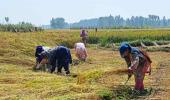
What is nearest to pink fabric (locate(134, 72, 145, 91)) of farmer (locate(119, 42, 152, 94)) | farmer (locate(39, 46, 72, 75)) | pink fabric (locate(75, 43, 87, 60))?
farmer (locate(119, 42, 152, 94))

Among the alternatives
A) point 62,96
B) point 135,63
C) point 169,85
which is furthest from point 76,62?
point 62,96

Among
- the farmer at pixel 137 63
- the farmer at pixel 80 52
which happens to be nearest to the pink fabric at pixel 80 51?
the farmer at pixel 80 52

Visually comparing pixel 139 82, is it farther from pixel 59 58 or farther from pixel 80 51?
pixel 80 51

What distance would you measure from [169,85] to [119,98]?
290 cm

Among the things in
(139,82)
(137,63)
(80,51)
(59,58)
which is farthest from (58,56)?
(80,51)

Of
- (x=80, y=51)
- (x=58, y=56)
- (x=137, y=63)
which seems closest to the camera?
(x=137, y=63)

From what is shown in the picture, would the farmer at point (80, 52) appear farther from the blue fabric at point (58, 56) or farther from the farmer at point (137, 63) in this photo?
the farmer at point (137, 63)

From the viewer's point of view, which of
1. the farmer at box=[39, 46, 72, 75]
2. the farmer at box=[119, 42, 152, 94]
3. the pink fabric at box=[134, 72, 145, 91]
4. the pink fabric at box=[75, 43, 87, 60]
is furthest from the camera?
the pink fabric at box=[75, 43, 87, 60]

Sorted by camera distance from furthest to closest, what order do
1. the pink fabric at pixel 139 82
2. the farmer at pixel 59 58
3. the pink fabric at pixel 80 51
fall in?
the pink fabric at pixel 80 51, the farmer at pixel 59 58, the pink fabric at pixel 139 82

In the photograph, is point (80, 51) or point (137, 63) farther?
point (80, 51)

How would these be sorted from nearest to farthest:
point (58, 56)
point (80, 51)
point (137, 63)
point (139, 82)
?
1. point (137, 63)
2. point (139, 82)
3. point (58, 56)
4. point (80, 51)

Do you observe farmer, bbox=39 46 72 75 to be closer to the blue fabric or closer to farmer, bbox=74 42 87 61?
the blue fabric

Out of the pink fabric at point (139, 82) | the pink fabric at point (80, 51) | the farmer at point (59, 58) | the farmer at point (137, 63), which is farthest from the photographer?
the pink fabric at point (80, 51)

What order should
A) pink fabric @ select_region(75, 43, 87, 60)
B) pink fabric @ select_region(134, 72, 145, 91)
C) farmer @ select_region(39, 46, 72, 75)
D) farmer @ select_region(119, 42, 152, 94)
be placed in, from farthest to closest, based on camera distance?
pink fabric @ select_region(75, 43, 87, 60)
farmer @ select_region(39, 46, 72, 75)
pink fabric @ select_region(134, 72, 145, 91)
farmer @ select_region(119, 42, 152, 94)
